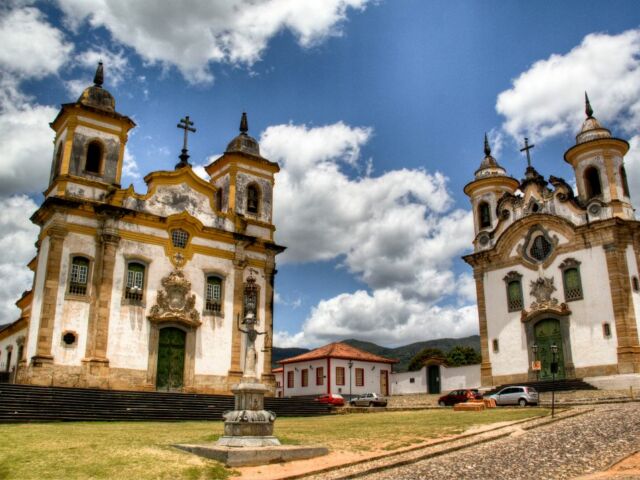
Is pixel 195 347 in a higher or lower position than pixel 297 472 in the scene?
higher

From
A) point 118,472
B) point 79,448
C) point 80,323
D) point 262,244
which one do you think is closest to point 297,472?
point 118,472

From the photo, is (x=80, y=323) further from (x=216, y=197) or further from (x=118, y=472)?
(x=118, y=472)

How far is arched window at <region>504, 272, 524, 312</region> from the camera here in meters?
32.5

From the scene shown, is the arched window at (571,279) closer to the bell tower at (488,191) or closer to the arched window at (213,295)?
the bell tower at (488,191)

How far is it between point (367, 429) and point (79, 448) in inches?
284

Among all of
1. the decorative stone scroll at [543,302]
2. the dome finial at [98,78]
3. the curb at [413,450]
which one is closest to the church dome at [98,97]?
the dome finial at [98,78]

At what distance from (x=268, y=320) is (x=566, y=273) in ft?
49.0

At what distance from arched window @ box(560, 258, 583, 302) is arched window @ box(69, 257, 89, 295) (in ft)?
72.9

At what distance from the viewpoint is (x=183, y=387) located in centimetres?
2559

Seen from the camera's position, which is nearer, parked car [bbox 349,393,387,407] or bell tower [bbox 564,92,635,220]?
parked car [bbox 349,393,387,407]

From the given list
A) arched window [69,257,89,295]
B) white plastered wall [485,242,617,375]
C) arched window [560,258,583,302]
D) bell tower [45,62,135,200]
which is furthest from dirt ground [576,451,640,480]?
bell tower [45,62,135,200]

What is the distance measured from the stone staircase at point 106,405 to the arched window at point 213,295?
4.67m

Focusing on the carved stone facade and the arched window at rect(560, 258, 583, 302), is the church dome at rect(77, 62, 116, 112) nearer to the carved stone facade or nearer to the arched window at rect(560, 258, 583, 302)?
the carved stone facade

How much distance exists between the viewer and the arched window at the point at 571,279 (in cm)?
2996
